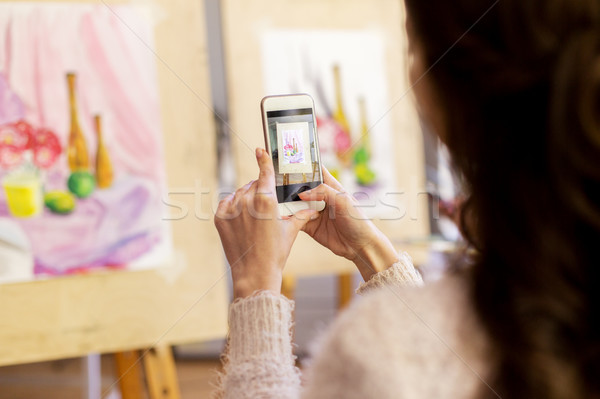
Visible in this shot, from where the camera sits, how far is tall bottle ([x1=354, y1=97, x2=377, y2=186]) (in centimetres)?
161

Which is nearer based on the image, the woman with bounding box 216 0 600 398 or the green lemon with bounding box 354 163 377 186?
the woman with bounding box 216 0 600 398

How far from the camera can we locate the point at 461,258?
43 centimetres

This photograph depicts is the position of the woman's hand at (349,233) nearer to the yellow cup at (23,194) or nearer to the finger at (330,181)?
the finger at (330,181)

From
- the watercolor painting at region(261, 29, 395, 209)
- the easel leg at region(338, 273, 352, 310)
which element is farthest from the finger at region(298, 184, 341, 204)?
the easel leg at region(338, 273, 352, 310)

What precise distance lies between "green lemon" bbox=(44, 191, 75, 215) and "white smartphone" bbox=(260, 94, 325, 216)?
582mm

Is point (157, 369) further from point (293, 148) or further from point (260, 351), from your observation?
point (260, 351)

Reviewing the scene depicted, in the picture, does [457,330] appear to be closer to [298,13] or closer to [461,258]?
[461,258]

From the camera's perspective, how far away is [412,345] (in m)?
0.36

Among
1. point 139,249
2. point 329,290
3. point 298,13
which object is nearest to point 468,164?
point 139,249

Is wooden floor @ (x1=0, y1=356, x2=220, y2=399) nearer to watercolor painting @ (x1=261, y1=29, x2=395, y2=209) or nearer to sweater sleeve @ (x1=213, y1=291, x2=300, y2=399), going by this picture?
watercolor painting @ (x1=261, y1=29, x2=395, y2=209)

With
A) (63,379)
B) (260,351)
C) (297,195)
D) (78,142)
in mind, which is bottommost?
(63,379)

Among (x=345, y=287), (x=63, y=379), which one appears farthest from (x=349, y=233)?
(x=63, y=379)

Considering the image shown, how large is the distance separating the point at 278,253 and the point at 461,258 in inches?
8.1

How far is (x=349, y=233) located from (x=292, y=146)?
0.18m
